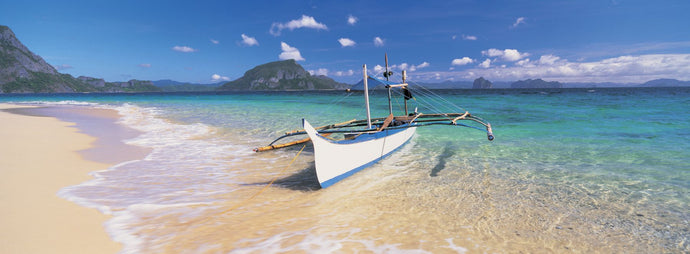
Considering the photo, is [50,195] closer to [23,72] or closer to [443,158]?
[443,158]

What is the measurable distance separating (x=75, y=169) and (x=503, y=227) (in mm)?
10375

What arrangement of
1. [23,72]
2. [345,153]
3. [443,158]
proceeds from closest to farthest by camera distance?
[345,153] → [443,158] → [23,72]

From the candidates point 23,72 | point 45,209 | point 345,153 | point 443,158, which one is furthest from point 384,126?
point 23,72

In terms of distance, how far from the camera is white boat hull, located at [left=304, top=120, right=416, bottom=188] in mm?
6522

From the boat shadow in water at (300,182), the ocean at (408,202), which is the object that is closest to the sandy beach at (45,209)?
the ocean at (408,202)

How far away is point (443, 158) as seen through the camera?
9.99 meters

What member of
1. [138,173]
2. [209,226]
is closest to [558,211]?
[209,226]

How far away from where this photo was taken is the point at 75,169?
8.02 m

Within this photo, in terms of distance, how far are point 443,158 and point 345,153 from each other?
417cm

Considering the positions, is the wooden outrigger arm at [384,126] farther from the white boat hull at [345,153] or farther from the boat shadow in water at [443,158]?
the boat shadow in water at [443,158]

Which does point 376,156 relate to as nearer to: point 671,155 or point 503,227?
point 503,227

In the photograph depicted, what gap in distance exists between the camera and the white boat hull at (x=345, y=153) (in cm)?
652

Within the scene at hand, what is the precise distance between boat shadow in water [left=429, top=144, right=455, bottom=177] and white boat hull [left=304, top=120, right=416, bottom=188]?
168 cm

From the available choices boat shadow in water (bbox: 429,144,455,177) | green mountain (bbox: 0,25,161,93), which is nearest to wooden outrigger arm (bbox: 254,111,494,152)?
boat shadow in water (bbox: 429,144,455,177)
